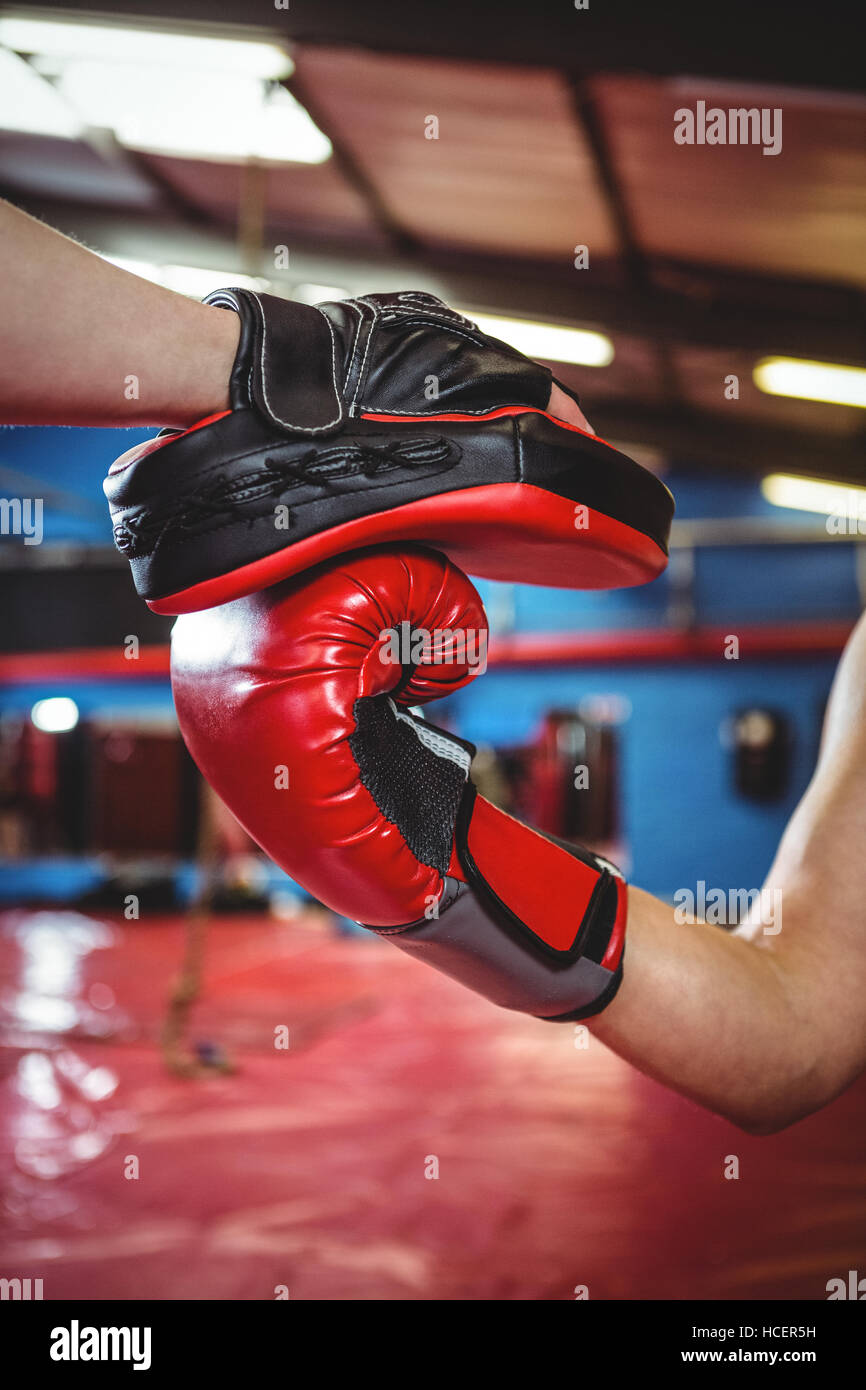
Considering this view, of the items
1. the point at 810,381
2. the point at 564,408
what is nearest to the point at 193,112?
the point at 810,381

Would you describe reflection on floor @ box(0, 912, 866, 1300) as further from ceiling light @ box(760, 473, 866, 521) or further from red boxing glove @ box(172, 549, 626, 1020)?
ceiling light @ box(760, 473, 866, 521)

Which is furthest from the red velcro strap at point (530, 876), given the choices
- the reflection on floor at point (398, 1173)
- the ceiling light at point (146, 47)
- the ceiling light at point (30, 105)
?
the ceiling light at point (30, 105)

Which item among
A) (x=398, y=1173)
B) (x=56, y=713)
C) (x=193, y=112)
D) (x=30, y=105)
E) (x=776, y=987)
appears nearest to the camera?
(x=776, y=987)

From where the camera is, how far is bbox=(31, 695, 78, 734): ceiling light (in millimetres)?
7117

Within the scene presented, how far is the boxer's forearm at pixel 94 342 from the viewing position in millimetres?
516

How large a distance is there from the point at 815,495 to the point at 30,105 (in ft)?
17.4

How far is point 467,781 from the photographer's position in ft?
2.48

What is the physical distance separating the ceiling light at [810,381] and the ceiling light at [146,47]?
9.50ft

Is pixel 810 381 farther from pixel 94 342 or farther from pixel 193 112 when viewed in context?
pixel 94 342

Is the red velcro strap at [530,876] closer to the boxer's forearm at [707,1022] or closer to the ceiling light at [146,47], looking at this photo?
the boxer's forearm at [707,1022]

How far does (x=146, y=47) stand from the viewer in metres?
3.72

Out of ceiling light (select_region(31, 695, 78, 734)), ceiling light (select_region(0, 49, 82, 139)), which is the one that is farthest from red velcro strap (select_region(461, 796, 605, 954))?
ceiling light (select_region(31, 695, 78, 734))

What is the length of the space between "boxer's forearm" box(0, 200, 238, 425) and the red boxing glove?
0.49 ft
